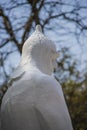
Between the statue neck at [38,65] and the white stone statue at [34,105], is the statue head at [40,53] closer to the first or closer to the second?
the statue neck at [38,65]

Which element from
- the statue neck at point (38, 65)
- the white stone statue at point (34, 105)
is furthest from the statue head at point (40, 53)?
the white stone statue at point (34, 105)

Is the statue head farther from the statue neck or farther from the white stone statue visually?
the white stone statue

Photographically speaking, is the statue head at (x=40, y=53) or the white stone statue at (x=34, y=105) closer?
the white stone statue at (x=34, y=105)

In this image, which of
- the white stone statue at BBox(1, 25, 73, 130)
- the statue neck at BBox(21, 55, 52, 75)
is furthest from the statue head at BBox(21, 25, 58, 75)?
the white stone statue at BBox(1, 25, 73, 130)

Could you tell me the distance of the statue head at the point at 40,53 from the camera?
2.82 m

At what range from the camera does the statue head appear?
2824 millimetres

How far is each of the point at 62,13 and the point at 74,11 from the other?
0.33 m

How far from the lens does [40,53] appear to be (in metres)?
2.83

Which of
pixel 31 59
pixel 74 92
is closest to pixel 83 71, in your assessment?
pixel 74 92

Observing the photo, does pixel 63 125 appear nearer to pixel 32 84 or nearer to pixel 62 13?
pixel 32 84

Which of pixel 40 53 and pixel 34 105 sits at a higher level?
pixel 40 53

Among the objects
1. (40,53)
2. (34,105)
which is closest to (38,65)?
(40,53)

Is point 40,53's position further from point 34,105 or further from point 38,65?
point 34,105

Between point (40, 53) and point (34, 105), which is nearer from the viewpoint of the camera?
point (34, 105)
